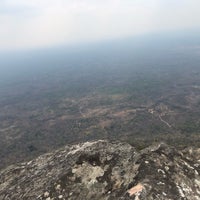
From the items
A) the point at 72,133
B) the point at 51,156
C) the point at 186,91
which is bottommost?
the point at 186,91

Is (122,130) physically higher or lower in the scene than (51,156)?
lower

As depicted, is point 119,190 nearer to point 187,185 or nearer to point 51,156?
point 187,185

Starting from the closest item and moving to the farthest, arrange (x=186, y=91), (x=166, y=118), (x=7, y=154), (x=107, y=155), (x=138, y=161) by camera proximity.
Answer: (x=138, y=161) < (x=107, y=155) < (x=7, y=154) < (x=166, y=118) < (x=186, y=91)

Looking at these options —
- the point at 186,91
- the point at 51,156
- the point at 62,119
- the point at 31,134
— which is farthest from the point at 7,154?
the point at 186,91

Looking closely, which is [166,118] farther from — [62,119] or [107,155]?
[107,155]

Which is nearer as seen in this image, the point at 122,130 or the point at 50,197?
the point at 50,197

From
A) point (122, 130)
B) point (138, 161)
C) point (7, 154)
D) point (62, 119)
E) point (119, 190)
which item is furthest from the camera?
point (62, 119)

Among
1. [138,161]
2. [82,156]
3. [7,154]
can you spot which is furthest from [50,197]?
[7,154]
